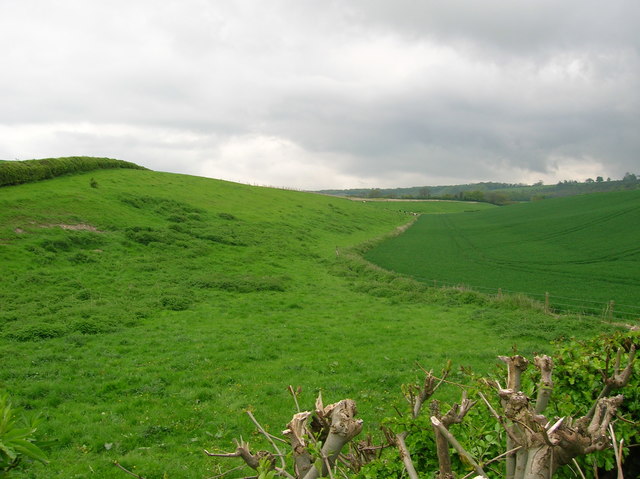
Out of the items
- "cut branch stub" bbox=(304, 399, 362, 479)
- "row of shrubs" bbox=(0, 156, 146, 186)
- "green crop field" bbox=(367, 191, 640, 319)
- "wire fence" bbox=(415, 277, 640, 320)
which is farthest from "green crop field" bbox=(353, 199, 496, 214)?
"cut branch stub" bbox=(304, 399, 362, 479)

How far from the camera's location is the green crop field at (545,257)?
88.2ft

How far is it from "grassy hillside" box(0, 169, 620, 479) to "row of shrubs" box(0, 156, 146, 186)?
1301mm

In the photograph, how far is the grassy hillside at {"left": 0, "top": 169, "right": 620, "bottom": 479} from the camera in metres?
10.2

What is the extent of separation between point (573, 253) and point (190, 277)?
37228 mm

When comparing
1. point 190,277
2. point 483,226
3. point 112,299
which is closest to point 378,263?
point 190,277

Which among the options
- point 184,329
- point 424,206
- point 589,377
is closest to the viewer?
point 589,377

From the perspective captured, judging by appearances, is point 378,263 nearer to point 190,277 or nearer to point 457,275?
point 457,275

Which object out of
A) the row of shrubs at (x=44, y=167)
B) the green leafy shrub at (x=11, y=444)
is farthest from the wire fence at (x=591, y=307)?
the row of shrubs at (x=44, y=167)

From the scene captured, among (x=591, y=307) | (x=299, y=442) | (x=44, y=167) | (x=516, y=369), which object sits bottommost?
(x=591, y=307)

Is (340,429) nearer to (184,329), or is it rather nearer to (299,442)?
(299,442)

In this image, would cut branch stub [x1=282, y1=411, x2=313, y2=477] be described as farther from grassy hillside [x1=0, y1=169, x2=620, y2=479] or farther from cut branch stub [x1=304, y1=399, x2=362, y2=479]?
grassy hillside [x1=0, y1=169, x2=620, y2=479]

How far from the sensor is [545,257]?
41219 millimetres

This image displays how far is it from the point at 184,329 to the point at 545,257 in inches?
1442

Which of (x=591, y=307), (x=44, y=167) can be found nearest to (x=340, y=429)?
(x=591, y=307)
